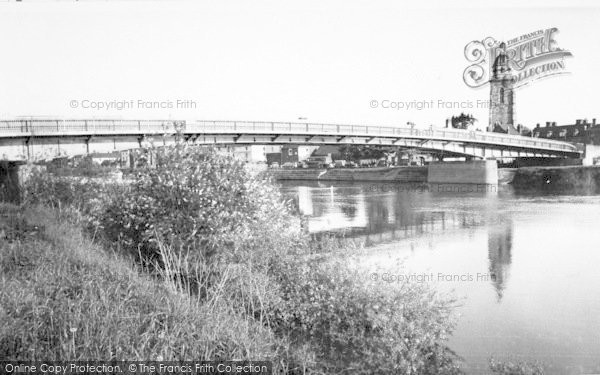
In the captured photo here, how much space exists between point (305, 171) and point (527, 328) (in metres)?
62.6

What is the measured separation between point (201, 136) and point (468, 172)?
30671 millimetres

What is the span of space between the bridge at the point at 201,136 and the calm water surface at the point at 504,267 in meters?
5.57

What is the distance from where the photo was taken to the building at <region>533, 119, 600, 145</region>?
6744 centimetres

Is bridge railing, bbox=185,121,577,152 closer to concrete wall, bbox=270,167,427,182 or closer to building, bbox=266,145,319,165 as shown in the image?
concrete wall, bbox=270,167,427,182

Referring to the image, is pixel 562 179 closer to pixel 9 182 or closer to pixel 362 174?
pixel 362 174

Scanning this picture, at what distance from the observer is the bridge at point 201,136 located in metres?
17.7

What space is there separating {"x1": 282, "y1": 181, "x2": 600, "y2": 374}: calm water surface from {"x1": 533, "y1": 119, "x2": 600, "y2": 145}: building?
50.2 metres

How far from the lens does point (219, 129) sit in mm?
23375

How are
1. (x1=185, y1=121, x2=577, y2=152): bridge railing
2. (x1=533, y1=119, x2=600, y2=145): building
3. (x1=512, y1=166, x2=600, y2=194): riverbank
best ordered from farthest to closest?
(x1=533, y1=119, x2=600, y2=145): building < (x1=512, y1=166, x2=600, y2=194): riverbank < (x1=185, y1=121, x2=577, y2=152): bridge railing

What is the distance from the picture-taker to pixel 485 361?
589 cm

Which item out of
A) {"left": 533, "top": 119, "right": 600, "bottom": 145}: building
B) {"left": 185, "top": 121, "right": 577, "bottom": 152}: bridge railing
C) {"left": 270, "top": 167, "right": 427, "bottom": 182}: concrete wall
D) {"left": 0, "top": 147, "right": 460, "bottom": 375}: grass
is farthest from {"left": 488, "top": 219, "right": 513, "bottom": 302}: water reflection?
{"left": 533, "top": 119, "right": 600, "bottom": 145}: building

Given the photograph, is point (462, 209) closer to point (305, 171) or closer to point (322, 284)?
point (322, 284)

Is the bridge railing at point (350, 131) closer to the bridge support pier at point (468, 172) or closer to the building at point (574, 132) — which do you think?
the bridge support pier at point (468, 172)

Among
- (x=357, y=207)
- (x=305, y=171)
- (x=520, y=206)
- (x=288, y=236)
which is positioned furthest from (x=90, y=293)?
(x=305, y=171)
